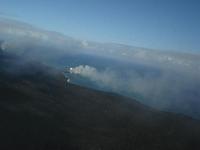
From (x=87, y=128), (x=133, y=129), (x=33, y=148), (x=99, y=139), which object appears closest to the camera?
(x=33, y=148)

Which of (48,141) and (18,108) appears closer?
(48,141)

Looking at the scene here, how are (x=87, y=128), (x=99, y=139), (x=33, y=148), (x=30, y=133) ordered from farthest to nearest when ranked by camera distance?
(x=87, y=128)
(x=99, y=139)
(x=30, y=133)
(x=33, y=148)

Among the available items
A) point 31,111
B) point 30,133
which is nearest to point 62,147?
point 30,133

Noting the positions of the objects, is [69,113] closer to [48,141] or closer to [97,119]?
[97,119]

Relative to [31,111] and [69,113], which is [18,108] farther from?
[69,113]

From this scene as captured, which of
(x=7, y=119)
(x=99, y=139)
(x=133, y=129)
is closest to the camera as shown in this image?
(x=7, y=119)

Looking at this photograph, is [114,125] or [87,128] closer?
[87,128]

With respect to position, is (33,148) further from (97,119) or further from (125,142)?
(97,119)

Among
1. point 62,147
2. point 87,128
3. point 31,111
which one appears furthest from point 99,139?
point 31,111

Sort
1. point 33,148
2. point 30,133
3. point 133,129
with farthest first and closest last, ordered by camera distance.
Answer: point 133,129 → point 30,133 → point 33,148
